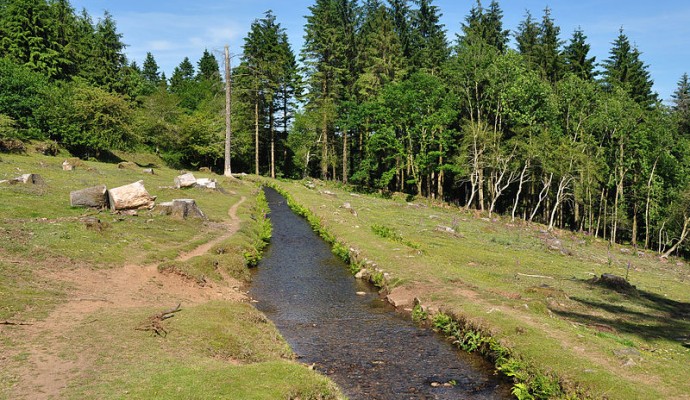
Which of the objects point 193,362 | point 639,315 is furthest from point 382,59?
point 193,362

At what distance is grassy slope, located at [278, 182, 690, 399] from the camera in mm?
11578

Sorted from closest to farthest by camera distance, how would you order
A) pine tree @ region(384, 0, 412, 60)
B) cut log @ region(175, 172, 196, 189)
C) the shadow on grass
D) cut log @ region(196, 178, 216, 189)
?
the shadow on grass
cut log @ region(175, 172, 196, 189)
cut log @ region(196, 178, 216, 189)
pine tree @ region(384, 0, 412, 60)

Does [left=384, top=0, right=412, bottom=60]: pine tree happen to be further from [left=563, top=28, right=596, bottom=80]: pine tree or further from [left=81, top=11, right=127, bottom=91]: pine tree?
[left=81, top=11, right=127, bottom=91]: pine tree

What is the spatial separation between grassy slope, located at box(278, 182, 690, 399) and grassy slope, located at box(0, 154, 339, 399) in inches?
267

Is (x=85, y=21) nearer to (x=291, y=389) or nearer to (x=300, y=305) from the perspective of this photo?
(x=300, y=305)

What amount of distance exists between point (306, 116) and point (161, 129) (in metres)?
24.9

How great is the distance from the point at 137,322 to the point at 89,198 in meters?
17.3

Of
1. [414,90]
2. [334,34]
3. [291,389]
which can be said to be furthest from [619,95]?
[291,389]

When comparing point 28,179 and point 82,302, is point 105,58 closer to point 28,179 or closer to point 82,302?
point 28,179

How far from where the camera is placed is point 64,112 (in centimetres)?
5450

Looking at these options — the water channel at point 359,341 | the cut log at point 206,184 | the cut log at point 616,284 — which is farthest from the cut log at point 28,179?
the cut log at point 616,284

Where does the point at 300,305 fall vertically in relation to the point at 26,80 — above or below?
below

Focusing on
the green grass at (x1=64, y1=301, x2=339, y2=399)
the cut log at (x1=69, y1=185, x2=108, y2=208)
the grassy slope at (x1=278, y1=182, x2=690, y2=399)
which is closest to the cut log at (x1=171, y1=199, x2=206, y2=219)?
the cut log at (x1=69, y1=185, x2=108, y2=208)

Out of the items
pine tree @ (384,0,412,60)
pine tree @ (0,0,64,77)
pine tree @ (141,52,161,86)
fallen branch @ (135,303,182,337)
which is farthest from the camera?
pine tree @ (141,52,161,86)
